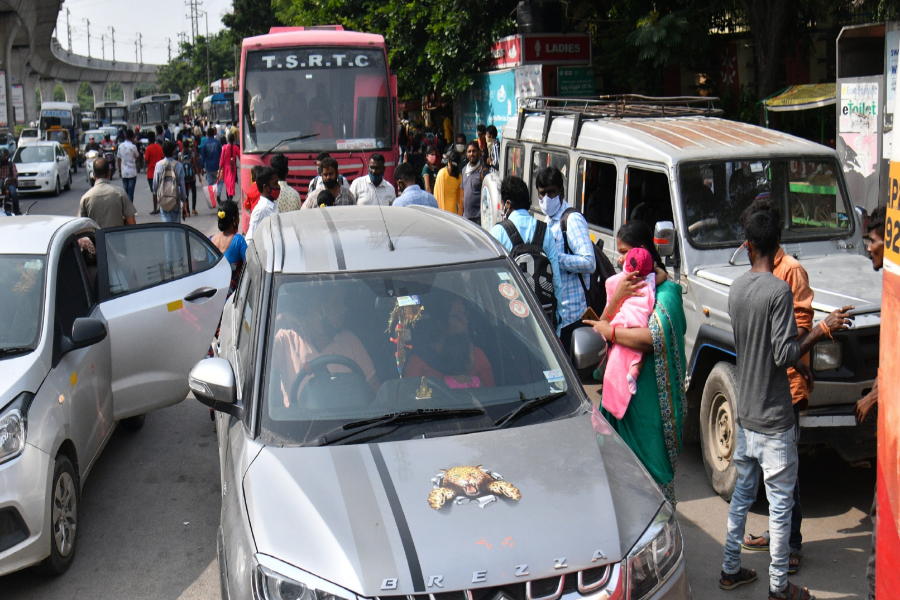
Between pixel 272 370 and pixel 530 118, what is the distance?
6163 millimetres

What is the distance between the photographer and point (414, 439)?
10.5 ft

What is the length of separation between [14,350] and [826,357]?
4439 millimetres

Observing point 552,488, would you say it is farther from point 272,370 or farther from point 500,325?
point 272,370

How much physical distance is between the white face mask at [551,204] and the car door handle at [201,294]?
256 cm

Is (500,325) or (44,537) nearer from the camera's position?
→ (500,325)

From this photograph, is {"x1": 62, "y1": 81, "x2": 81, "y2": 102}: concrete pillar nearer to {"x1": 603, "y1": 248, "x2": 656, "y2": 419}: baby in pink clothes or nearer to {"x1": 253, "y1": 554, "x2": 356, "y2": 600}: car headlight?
{"x1": 603, "y1": 248, "x2": 656, "y2": 419}: baby in pink clothes

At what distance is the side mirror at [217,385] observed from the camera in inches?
134

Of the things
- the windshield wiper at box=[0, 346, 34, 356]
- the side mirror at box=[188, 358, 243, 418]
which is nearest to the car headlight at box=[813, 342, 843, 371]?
the side mirror at box=[188, 358, 243, 418]

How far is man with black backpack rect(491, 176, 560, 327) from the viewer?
5680 mm

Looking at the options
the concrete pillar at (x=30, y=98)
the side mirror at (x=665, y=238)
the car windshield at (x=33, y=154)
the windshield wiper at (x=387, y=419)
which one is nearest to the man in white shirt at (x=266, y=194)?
the side mirror at (x=665, y=238)

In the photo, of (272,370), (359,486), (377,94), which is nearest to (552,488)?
(359,486)

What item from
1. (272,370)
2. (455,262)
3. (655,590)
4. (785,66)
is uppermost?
(785,66)

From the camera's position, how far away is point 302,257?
3840 millimetres

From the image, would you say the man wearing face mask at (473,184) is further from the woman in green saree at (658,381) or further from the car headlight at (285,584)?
the car headlight at (285,584)
